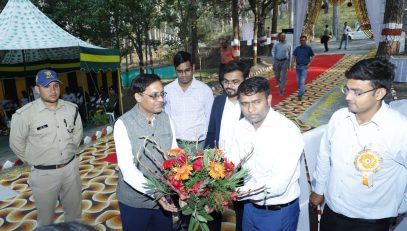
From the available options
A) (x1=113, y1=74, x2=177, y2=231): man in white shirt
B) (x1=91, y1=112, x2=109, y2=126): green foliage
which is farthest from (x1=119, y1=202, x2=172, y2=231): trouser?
(x1=91, y1=112, x2=109, y2=126): green foliage

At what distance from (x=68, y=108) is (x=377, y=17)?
9206mm

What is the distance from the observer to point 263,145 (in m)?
2.03

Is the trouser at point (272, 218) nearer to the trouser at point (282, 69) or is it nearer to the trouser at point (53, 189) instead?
the trouser at point (53, 189)

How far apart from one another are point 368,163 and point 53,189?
2.51 m

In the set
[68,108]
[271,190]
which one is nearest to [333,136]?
[271,190]

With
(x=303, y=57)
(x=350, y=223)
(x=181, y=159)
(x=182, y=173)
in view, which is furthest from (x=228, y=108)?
(x=303, y=57)

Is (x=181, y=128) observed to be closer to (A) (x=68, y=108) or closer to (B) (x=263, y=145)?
(A) (x=68, y=108)

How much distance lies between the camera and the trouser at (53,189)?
281cm

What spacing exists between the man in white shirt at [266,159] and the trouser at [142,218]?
26.8 inches

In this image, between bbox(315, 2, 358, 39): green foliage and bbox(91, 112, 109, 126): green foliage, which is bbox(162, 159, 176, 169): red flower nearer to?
bbox(91, 112, 109, 126): green foliage

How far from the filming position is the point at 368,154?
6.41 feet

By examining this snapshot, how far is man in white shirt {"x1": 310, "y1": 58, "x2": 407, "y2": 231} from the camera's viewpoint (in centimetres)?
193

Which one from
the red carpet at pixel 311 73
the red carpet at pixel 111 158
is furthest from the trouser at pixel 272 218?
the red carpet at pixel 311 73

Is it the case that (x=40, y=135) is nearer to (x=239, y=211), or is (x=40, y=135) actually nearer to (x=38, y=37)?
(x=239, y=211)
